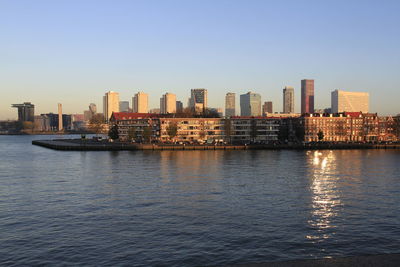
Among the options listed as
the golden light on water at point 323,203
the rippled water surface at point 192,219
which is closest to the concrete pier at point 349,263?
the rippled water surface at point 192,219

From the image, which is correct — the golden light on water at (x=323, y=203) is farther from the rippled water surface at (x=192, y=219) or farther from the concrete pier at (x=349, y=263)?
the concrete pier at (x=349, y=263)

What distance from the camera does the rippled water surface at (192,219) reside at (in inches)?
1137

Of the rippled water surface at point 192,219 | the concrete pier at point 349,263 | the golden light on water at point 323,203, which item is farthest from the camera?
the golden light on water at point 323,203

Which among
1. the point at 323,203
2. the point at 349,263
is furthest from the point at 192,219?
the point at 349,263

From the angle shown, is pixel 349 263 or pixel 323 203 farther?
pixel 323 203

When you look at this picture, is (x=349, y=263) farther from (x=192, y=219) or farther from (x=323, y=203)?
(x=323, y=203)

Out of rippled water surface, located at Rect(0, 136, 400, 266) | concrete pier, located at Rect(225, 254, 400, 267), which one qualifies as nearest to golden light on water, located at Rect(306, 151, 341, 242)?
rippled water surface, located at Rect(0, 136, 400, 266)

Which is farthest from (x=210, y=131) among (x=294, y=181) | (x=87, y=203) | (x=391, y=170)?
(x=87, y=203)

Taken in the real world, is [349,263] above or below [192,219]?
above

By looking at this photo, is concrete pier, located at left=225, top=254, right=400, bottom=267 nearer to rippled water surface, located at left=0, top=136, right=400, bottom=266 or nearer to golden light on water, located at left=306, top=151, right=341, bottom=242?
rippled water surface, located at left=0, top=136, right=400, bottom=266

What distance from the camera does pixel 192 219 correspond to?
1508 inches

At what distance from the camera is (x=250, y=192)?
53719 millimetres

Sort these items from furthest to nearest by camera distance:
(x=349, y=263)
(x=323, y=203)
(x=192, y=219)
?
1. (x=323, y=203)
2. (x=192, y=219)
3. (x=349, y=263)

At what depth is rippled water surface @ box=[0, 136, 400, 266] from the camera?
28.9m
